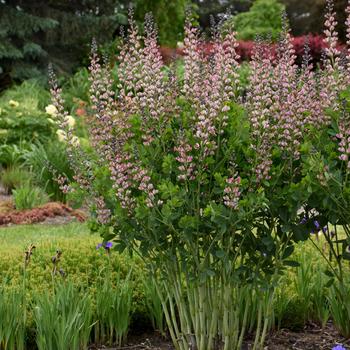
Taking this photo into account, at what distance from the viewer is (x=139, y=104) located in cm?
307

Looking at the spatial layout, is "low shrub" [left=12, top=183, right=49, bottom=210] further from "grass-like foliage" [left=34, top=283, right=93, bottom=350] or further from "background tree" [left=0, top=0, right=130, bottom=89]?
"background tree" [left=0, top=0, right=130, bottom=89]

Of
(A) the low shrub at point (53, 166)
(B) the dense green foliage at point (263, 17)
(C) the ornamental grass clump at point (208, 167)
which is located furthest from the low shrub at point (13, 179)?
(B) the dense green foliage at point (263, 17)

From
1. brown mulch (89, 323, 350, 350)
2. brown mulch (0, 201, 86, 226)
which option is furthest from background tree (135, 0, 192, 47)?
brown mulch (89, 323, 350, 350)

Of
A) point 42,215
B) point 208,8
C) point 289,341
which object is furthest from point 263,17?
point 289,341

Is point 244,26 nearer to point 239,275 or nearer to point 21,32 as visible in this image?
point 21,32

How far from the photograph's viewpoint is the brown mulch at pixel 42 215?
24.0ft

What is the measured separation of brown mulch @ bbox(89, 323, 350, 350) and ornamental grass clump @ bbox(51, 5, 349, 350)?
425 mm

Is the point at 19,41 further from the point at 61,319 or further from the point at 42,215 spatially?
the point at 61,319

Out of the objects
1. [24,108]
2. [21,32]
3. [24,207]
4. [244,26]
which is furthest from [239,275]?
[244,26]

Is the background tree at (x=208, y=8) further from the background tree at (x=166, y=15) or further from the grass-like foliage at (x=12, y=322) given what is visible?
the grass-like foliage at (x=12, y=322)

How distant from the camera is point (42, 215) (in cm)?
741

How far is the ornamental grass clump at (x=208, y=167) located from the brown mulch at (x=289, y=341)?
43 cm

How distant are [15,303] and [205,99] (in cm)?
137

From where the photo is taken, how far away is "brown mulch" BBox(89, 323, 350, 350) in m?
3.58
